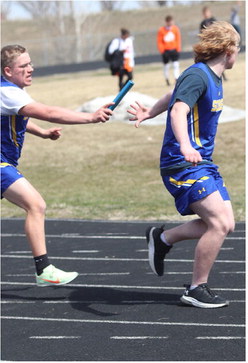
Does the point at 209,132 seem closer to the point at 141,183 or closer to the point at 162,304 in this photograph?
the point at 162,304

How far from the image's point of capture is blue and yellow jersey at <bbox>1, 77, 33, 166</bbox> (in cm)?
651

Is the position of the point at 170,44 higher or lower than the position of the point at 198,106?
lower

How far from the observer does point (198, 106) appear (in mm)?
6094

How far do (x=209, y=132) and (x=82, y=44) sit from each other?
4326cm

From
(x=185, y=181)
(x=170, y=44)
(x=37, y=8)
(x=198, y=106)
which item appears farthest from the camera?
(x=37, y=8)

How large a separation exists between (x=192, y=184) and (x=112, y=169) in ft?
30.0

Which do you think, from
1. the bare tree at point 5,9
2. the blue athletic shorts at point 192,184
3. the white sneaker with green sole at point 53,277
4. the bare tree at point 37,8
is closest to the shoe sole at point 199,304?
the blue athletic shorts at point 192,184

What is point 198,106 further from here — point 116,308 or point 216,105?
point 116,308

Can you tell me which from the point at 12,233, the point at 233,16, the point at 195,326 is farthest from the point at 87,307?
the point at 233,16

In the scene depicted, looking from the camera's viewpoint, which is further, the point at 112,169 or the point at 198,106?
the point at 112,169

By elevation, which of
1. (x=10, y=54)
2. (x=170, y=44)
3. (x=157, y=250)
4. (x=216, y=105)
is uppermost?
(x=10, y=54)

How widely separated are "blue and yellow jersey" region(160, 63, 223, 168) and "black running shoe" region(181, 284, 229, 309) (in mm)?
979

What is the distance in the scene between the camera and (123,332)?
6.29m

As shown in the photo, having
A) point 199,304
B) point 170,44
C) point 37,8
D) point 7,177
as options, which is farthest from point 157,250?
point 37,8
